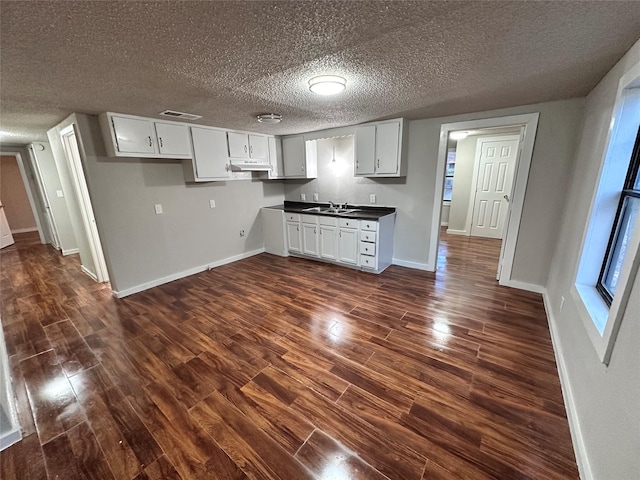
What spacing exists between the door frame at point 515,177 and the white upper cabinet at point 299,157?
215 cm

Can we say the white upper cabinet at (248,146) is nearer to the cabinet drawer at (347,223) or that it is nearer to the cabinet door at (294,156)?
the cabinet door at (294,156)

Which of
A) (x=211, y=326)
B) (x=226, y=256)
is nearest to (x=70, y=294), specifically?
(x=226, y=256)

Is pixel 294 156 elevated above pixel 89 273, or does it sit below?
above

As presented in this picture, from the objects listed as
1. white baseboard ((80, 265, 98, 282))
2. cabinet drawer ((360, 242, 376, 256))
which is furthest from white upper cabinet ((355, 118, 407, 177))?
white baseboard ((80, 265, 98, 282))

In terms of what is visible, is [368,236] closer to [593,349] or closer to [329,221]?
[329,221]

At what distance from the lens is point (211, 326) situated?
262cm

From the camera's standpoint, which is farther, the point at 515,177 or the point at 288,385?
the point at 515,177

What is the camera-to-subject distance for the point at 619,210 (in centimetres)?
167

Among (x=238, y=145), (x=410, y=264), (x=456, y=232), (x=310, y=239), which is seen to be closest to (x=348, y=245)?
(x=310, y=239)

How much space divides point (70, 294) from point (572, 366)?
531 centimetres

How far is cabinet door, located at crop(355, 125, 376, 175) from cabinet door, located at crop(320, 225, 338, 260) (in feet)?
3.33

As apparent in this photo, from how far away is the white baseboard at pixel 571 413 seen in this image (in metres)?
1.26

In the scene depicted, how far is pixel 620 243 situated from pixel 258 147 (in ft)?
14.6

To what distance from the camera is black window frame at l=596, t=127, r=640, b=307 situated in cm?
157
